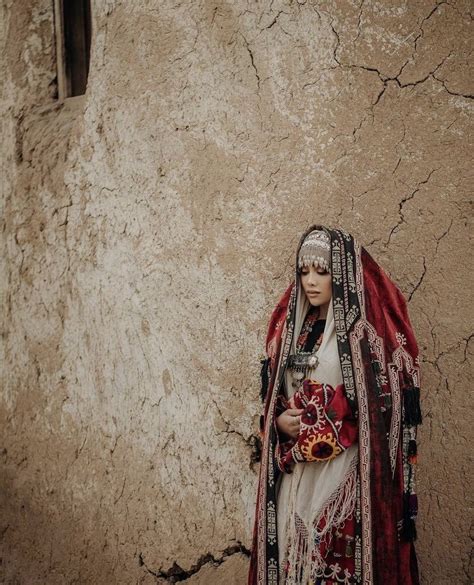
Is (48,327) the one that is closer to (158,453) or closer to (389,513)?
(158,453)

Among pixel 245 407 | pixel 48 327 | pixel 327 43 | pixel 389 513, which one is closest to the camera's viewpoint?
pixel 389 513

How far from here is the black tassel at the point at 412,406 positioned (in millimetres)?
2475

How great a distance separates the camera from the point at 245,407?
3.26 meters

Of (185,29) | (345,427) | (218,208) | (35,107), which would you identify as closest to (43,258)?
(35,107)

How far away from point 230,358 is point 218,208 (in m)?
0.75

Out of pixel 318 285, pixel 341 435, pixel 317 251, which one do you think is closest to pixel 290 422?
pixel 341 435

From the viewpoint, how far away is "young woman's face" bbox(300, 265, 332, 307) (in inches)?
100

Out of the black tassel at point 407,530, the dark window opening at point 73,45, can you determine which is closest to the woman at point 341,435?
the black tassel at point 407,530

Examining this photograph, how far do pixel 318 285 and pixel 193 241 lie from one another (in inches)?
41.4

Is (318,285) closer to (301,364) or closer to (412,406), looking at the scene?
(301,364)

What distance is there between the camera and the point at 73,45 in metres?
4.23

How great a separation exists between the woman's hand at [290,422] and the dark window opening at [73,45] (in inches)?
105

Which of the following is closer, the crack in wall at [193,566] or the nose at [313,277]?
the nose at [313,277]

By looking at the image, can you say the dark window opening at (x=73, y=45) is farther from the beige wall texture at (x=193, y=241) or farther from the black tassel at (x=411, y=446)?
the black tassel at (x=411, y=446)
